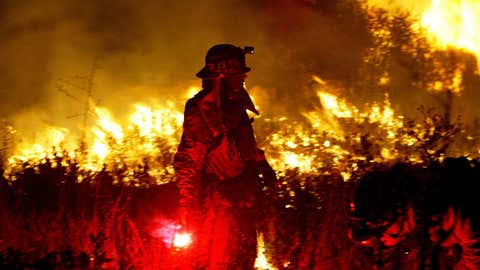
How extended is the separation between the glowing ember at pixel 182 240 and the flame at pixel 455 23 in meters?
6.14

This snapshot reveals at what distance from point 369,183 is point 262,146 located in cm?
477

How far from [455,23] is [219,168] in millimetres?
6203

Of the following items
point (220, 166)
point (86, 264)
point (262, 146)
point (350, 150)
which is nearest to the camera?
point (86, 264)

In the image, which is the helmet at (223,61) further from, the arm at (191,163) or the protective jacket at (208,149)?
the arm at (191,163)

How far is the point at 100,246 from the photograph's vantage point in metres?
5.90

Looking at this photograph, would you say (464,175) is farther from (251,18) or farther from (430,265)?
(251,18)

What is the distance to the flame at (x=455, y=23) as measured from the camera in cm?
1017

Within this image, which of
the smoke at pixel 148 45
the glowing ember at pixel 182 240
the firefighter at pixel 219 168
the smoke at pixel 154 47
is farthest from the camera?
the smoke at pixel 148 45

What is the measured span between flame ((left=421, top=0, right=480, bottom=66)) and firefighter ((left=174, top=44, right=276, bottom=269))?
17.9 ft

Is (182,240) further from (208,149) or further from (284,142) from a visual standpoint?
(284,142)

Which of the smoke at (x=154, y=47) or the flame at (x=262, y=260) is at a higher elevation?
the smoke at (x=154, y=47)

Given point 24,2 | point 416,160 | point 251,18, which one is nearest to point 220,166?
point 416,160

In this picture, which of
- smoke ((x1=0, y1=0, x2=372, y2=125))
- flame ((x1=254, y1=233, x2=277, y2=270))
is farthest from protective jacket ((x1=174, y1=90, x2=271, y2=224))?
smoke ((x1=0, y1=0, x2=372, y2=125))

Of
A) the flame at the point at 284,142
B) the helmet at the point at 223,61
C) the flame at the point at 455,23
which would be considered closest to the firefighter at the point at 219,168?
the helmet at the point at 223,61
